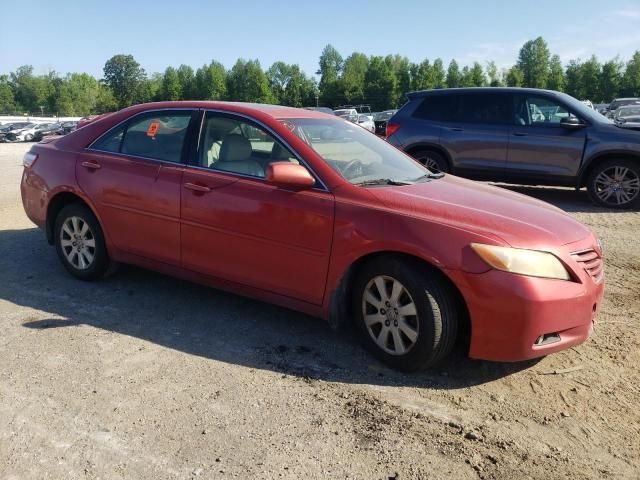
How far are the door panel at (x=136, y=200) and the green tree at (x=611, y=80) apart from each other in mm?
81262

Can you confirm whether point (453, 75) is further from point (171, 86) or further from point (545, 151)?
point (545, 151)

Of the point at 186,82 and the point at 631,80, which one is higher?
the point at 631,80

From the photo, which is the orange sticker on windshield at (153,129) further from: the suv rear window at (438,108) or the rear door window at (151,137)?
the suv rear window at (438,108)

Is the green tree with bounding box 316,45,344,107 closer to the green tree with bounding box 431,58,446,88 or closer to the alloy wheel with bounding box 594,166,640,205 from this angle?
the green tree with bounding box 431,58,446,88

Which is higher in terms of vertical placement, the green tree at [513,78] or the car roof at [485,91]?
the green tree at [513,78]

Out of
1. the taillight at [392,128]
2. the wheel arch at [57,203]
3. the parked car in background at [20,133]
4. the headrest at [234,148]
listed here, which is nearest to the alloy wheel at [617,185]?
the taillight at [392,128]

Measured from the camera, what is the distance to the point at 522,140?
29.6ft

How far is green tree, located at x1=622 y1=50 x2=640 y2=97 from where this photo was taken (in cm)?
7106

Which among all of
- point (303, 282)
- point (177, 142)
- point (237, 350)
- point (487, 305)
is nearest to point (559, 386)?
point (487, 305)

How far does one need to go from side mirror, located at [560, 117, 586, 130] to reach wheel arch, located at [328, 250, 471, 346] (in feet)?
21.1

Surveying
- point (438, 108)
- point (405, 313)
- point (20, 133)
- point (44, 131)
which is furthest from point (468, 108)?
point (20, 133)

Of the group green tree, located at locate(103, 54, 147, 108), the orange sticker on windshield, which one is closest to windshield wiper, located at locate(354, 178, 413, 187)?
the orange sticker on windshield

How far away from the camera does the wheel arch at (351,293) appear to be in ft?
10.7

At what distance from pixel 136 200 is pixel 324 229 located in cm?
175
